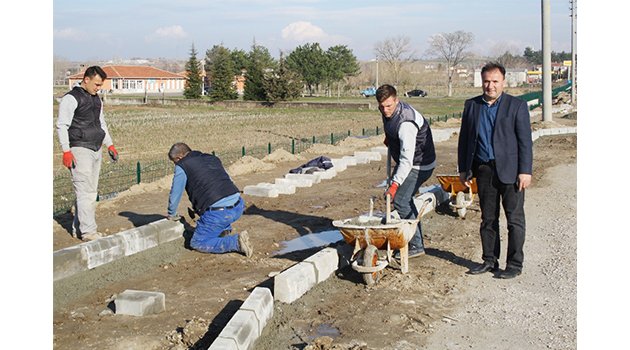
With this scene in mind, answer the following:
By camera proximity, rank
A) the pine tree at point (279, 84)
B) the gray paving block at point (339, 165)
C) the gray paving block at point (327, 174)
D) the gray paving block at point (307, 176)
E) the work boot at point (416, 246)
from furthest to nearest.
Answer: the pine tree at point (279, 84)
the gray paving block at point (339, 165)
the gray paving block at point (327, 174)
the gray paving block at point (307, 176)
the work boot at point (416, 246)

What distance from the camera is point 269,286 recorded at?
21.6ft

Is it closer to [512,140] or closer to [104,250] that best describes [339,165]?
[104,250]

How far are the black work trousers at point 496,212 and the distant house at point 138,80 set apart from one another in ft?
275

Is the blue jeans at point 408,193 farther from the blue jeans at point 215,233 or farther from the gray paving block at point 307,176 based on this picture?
the gray paving block at point 307,176

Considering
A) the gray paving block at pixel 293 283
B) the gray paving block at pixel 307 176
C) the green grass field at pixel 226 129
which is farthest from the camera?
the green grass field at pixel 226 129

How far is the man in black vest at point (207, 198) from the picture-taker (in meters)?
7.57

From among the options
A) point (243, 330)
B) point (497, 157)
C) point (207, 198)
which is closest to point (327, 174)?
point (207, 198)

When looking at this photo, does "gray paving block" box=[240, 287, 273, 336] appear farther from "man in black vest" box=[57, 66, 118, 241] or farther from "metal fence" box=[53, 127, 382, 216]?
"metal fence" box=[53, 127, 382, 216]

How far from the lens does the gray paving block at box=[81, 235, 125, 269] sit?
7.00 meters

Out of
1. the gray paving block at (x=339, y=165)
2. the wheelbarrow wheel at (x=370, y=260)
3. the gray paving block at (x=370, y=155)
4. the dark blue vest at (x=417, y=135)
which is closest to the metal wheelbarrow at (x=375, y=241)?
the wheelbarrow wheel at (x=370, y=260)

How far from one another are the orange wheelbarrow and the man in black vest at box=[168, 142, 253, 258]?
3.14 m

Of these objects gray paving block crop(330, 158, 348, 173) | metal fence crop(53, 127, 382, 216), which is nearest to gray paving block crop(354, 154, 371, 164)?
gray paving block crop(330, 158, 348, 173)

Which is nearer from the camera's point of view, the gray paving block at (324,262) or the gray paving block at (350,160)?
the gray paving block at (324,262)

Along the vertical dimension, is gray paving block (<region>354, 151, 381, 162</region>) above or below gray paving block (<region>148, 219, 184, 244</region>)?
above
